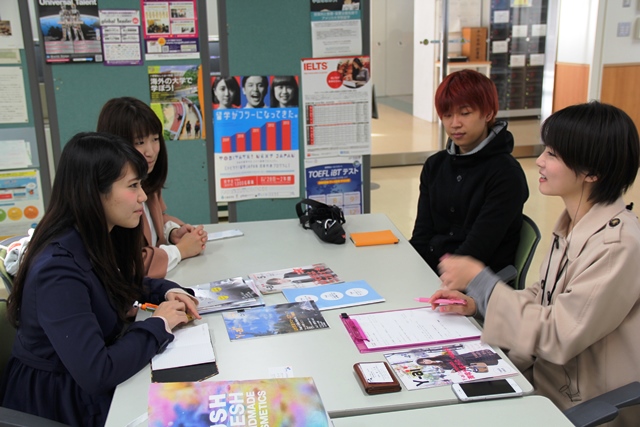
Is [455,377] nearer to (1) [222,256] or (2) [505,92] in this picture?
(1) [222,256]

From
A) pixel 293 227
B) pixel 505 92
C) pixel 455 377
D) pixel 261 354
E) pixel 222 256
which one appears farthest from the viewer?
pixel 505 92

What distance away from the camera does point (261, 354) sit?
58.1 inches

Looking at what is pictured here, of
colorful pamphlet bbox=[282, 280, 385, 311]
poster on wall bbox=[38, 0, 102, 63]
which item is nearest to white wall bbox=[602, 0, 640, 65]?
poster on wall bbox=[38, 0, 102, 63]

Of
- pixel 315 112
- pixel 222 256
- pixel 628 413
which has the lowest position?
pixel 628 413

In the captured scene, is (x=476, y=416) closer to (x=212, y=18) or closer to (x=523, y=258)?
(x=523, y=258)

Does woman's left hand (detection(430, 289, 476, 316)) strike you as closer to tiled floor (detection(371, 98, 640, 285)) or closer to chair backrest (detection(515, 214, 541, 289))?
chair backrest (detection(515, 214, 541, 289))

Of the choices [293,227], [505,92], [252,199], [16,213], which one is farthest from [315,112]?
[505,92]

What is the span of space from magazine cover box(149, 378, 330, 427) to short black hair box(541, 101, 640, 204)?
2.98 ft

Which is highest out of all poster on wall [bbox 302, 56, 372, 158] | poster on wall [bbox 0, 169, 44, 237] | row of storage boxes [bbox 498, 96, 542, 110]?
poster on wall [bbox 302, 56, 372, 158]

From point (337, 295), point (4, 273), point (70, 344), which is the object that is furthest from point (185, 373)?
point (4, 273)

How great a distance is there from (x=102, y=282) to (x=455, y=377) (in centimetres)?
91

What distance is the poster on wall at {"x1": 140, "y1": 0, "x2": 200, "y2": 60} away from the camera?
320cm

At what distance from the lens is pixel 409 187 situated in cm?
582

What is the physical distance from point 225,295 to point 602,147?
3.71ft
